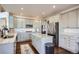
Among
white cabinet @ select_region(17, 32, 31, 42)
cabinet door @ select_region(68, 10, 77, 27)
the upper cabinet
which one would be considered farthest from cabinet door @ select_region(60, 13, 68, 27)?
white cabinet @ select_region(17, 32, 31, 42)

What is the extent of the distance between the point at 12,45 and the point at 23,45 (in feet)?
0.96

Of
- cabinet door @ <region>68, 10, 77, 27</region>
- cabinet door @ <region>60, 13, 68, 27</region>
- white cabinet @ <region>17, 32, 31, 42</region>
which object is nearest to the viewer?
white cabinet @ <region>17, 32, 31, 42</region>

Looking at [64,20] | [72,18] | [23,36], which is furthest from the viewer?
[64,20]

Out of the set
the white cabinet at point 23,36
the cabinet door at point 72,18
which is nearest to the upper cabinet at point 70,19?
the cabinet door at point 72,18

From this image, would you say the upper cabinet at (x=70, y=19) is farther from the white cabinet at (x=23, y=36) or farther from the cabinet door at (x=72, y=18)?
the white cabinet at (x=23, y=36)

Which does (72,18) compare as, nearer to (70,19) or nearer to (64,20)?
(70,19)

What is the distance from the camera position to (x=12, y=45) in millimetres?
2580

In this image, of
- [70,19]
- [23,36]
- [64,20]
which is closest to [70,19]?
[70,19]

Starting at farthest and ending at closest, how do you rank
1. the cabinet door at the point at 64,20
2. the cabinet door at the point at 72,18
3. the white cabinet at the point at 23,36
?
the cabinet door at the point at 64,20 → the cabinet door at the point at 72,18 → the white cabinet at the point at 23,36

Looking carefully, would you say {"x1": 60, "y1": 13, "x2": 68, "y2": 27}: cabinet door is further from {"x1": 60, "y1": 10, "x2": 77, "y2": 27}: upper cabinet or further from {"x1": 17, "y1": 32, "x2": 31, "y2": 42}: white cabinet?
{"x1": 17, "y1": 32, "x2": 31, "y2": 42}: white cabinet
